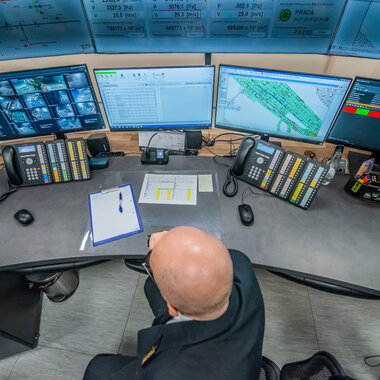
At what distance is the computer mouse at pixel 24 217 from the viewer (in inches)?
43.6

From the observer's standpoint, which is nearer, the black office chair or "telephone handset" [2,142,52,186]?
the black office chair

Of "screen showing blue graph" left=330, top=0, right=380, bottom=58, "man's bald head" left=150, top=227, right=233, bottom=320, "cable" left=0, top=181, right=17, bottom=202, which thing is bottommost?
"cable" left=0, top=181, right=17, bottom=202

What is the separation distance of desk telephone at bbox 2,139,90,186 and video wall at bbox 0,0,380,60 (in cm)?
58

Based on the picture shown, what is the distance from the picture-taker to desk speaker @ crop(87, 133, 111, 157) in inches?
57.5

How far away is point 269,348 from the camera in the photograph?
1.43 m

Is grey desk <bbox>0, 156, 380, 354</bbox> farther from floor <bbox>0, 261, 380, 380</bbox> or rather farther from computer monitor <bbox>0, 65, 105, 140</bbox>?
floor <bbox>0, 261, 380, 380</bbox>

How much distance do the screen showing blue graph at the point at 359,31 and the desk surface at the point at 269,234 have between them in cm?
73

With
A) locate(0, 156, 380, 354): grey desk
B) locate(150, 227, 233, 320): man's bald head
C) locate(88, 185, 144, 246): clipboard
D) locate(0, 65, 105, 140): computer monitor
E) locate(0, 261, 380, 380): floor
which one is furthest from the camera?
locate(0, 261, 380, 380): floor

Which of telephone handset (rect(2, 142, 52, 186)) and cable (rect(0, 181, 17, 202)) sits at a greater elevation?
telephone handset (rect(2, 142, 52, 186))

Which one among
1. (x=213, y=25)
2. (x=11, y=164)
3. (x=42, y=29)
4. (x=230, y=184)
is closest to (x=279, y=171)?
(x=230, y=184)

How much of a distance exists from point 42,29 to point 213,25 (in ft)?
3.05

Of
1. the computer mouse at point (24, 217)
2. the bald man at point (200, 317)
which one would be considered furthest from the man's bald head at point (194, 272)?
the computer mouse at point (24, 217)

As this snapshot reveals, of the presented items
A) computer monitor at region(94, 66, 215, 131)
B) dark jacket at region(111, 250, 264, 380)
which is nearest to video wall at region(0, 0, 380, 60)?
computer monitor at region(94, 66, 215, 131)

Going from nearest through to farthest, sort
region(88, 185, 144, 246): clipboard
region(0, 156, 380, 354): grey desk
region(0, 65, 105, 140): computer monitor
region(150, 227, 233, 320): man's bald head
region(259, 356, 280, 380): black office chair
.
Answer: region(150, 227, 233, 320): man's bald head, region(259, 356, 280, 380): black office chair, region(0, 156, 380, 354): grey desk, region(88, 185, 144, 246): clipboard, region(0, 65, 105, 140): computer monitor
